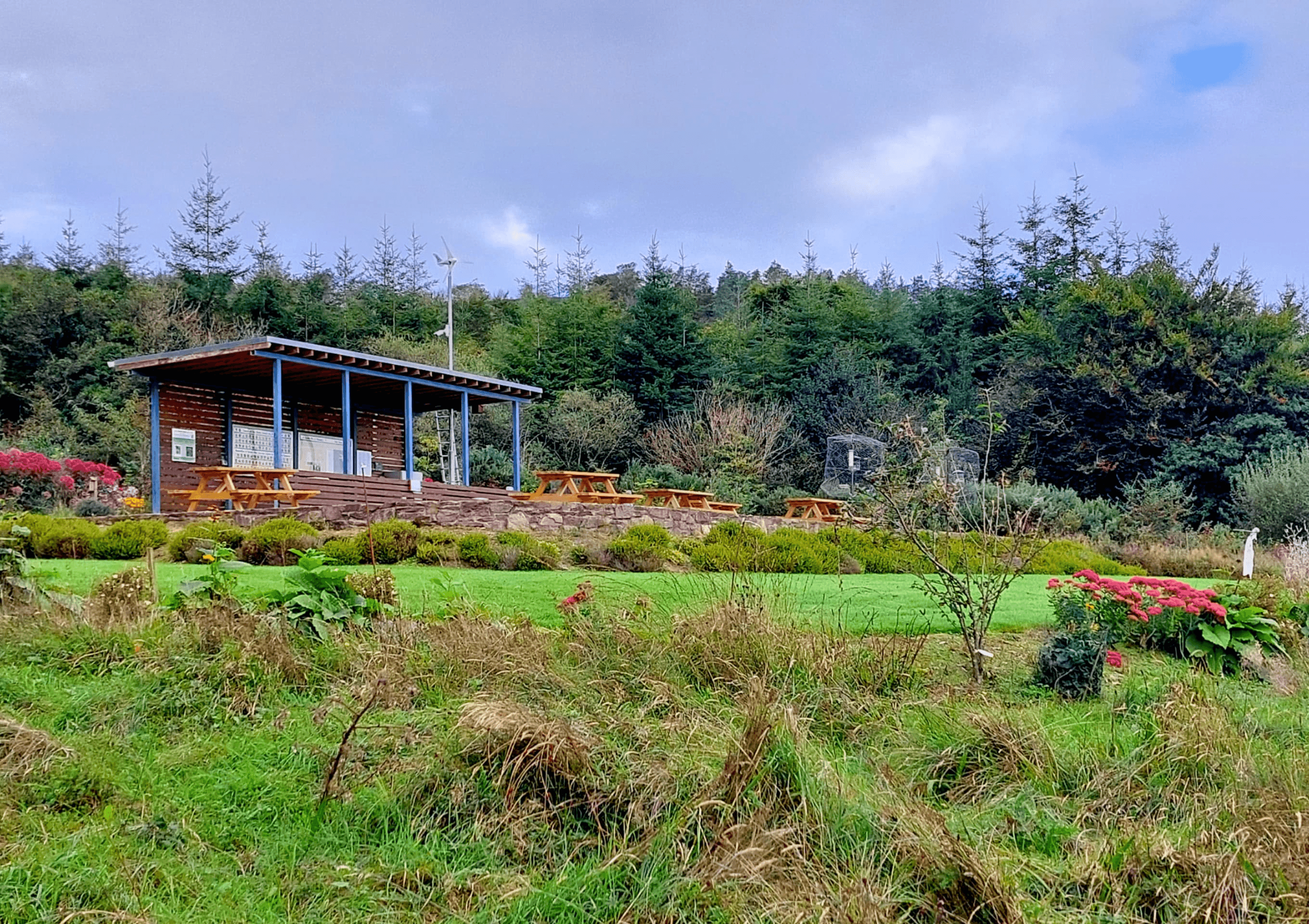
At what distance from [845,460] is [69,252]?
26.1 meters

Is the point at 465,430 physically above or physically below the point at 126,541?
above

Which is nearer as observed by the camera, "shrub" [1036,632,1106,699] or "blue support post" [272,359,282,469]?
"shrub" [1036,632,1106,699]

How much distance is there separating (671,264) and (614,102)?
891 inches

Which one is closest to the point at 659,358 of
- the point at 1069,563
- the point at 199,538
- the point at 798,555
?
the point at 1069,563

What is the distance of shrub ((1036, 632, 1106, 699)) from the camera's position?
4.55 metres

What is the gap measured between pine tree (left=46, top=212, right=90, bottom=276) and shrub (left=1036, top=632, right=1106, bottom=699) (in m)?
33.3

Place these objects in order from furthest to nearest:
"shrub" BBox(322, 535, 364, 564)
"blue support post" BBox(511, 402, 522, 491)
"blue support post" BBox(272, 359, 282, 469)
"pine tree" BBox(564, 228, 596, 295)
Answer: "pine tree" BBox(564, 228, 596, 295), "blue support post" BBox(511, 402, 522, 491), "blue support post" BBox(272, 359, 282, 469), "shrub" BBox(322, 535, 364, 564)

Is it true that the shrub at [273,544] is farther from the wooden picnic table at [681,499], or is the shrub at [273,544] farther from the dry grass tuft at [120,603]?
the wooden picnic table at [681,499]

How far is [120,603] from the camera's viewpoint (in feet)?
16.4

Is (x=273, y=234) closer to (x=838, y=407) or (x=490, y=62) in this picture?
(x=838, y=407)

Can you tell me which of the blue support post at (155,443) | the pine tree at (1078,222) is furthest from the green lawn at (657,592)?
the pine tree at (1078,222)

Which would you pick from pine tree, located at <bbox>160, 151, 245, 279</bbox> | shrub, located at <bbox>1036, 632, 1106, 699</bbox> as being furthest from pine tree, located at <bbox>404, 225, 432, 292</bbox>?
shrub, located at <bbox>1036, 632, 1106, 699</bbox>

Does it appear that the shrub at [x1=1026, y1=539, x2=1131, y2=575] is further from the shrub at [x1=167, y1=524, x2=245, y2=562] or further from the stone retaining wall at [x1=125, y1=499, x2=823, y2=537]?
the shrub at [x1=167, y1=524, x2=245, y2=562]

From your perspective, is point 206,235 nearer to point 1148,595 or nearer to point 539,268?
point 539,268
